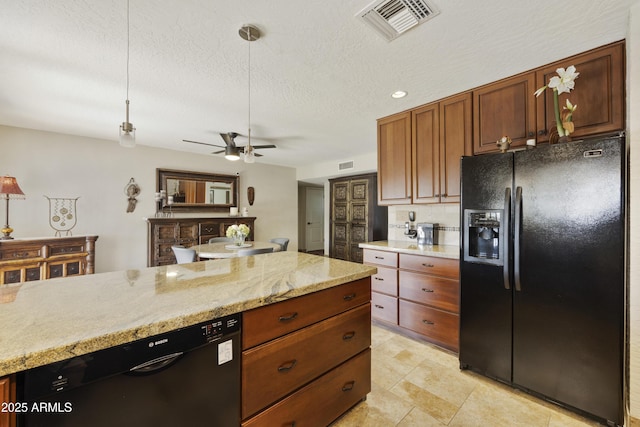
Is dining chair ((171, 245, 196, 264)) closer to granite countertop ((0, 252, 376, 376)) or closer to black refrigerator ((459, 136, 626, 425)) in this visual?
granite countertop ((0, 252, 376, 376))

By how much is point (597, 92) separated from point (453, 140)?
0.97 m

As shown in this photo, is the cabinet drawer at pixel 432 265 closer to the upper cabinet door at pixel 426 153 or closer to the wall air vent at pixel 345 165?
the upper cabinet door at pixel 426 153

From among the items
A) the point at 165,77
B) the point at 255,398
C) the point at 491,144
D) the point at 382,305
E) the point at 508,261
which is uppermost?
the point at 165,77

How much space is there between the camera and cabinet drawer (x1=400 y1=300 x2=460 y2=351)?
2.35 m

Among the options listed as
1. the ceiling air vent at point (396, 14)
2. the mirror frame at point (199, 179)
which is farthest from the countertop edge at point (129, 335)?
the mirror frame at point (199, 179)

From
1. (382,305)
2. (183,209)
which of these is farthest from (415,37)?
(183,209)

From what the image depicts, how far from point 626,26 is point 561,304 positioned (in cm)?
174

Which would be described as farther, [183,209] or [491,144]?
[183,209]

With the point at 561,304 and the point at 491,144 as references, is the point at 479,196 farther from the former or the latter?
the point at 561,304

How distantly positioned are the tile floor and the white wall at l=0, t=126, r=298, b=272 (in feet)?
14.5

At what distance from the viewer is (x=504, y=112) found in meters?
2.26

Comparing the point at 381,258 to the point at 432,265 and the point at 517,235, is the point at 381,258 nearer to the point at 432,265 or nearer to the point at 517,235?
the point at 432,265

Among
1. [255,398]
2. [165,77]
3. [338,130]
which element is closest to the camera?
[255,398]

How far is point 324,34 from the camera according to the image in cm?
174
